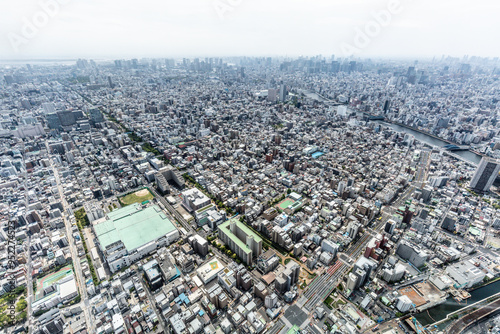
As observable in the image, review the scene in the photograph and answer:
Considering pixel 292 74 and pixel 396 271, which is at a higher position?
pixel 292 74

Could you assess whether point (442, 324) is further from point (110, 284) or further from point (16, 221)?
point (16, 221)

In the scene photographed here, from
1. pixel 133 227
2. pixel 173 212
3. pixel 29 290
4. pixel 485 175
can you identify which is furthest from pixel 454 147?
pixel 29 290

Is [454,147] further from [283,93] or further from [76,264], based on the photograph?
[76,264]

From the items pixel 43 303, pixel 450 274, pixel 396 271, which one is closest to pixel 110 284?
pixel 43 303

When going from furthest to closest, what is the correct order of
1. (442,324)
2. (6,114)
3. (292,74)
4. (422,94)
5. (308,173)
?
(292,74) < (422,94) < (6,114) < (308,173) < (442,324)

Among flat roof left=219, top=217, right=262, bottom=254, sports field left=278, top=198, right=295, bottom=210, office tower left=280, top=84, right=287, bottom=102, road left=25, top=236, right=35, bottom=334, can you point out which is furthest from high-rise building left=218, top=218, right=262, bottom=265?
office tower left=280, top=84, right=287, bottom=102

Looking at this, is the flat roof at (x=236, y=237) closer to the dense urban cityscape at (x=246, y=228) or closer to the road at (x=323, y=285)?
the dense urban cityscape at (x=246, y=228)

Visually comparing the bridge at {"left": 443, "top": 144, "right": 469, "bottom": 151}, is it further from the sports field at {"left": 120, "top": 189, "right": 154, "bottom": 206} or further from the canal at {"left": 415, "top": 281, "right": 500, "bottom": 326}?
the sports field at {"left": 120, "top": 189, "right": 154, "bottom": 206}

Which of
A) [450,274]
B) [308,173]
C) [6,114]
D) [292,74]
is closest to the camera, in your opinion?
[450,274]
